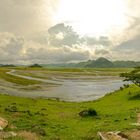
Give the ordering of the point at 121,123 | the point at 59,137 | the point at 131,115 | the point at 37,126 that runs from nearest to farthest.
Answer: the point at 59,137 < the point at 37,126 < the point at 121,123 < the point at 131,115

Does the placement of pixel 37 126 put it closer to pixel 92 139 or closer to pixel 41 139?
pixel 41 139

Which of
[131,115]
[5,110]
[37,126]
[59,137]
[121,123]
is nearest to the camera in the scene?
[59,137]

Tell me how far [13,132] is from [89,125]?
29.9 feet

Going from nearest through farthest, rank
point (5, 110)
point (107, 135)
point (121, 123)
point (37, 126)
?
1. point (107, 135)
2. point (37, 126)
3. point (121, 123)
4. point (5, 110)

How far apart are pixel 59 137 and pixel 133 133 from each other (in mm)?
6506

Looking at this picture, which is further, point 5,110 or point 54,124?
point 5,110

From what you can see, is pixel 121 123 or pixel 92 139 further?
pixel 121 123

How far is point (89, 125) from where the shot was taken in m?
34.2

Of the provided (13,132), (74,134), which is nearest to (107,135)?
(74,134)

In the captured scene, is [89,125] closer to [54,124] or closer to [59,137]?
[54,124]

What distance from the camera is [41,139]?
88.7 ft

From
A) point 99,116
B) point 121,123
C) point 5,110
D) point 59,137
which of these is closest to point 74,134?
point 59,137

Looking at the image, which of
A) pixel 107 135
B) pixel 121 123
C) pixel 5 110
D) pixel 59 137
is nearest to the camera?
pixel 107 135

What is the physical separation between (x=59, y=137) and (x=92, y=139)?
2953 mm
